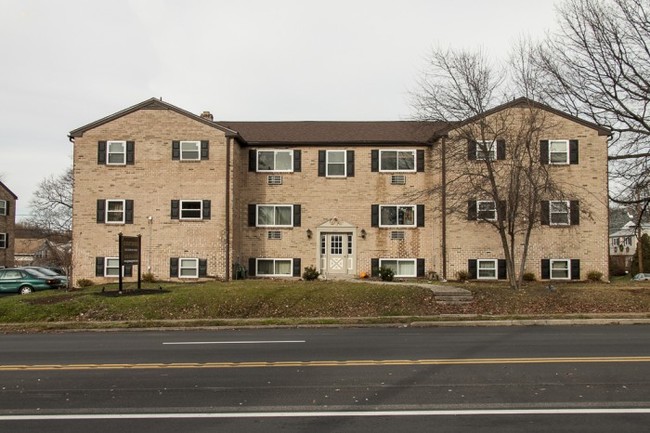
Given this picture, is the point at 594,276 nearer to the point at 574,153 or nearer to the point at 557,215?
the point at 557,215

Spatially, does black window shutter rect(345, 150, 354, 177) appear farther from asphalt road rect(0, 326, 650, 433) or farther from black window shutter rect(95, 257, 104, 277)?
asphalt road rect(0, 326, 650, 433)

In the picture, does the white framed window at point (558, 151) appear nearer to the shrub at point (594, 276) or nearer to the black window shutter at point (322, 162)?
the shrub at point (594, 276)

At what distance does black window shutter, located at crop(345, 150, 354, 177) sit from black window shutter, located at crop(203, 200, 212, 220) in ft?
22.1

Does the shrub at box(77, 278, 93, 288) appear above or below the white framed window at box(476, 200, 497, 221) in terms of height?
below

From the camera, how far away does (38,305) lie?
1880 cm

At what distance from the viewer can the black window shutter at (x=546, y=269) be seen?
2861 cm

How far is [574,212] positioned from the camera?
1117 inches

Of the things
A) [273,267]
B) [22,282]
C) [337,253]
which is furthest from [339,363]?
[22,282]

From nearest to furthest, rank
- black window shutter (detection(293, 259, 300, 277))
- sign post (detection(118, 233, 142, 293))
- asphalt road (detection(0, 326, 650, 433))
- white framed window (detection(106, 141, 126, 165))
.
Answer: asphalt road (detection(0, 326, 650, 433)) → sign post (detection(118, 233, 142, 293)) → white framed window (detection(106, 141, 126, 165)) → black window shutter (detection(293, 259, 300, 277))

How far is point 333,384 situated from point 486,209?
20.5m

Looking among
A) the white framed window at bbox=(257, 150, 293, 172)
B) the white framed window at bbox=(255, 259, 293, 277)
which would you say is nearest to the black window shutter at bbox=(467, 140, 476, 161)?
the white framed window at bbox=(257, 150, 293, 172)

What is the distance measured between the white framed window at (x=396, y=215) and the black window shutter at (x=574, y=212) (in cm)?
703

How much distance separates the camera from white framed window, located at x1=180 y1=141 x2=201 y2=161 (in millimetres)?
29266

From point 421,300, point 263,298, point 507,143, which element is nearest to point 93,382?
point 263,298
